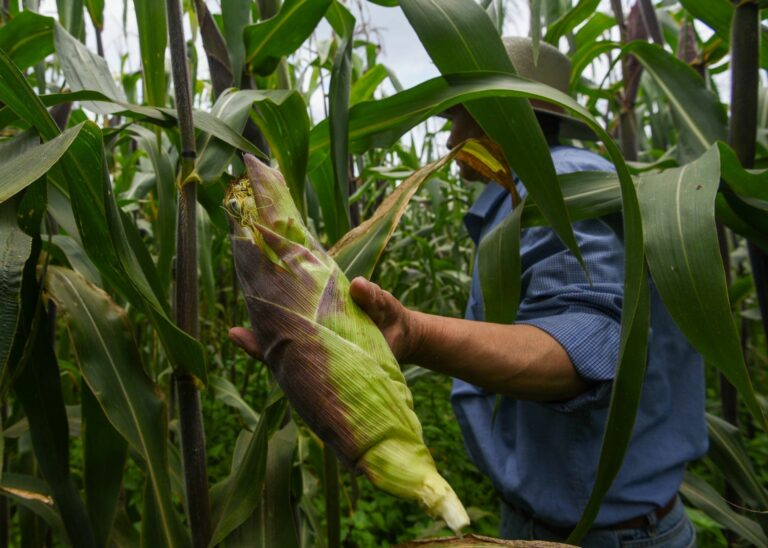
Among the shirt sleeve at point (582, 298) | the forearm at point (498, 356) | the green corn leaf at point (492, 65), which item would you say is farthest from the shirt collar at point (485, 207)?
the green corn leaf at point (492, 65)

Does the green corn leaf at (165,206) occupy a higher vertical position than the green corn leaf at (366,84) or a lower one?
lower

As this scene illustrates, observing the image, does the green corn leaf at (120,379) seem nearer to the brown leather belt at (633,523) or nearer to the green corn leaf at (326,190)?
the green corn leaf at (326,190)

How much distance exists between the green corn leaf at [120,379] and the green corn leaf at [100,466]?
0.05m

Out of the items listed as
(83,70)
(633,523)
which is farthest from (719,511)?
(83,70)

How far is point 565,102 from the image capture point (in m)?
0.45

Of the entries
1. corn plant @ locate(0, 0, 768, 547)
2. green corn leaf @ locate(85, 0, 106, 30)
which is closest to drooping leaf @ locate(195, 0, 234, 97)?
corn plant @ locate(0, 0, 768, 547)

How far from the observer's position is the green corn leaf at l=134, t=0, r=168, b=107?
60 cm

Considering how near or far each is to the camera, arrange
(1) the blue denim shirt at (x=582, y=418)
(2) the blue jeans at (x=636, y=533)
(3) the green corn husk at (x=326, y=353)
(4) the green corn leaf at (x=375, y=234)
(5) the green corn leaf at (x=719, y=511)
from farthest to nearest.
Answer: (5) the green corn leaf at (x=719, y=511) → (2) the blue jeans at (x=636, y=533) → (1) the blue denim shirt at (x=582, y=418) → (4) the green corn leaf at (x=375, y=234) → (3) the green corn husk at (x=326, y=353)

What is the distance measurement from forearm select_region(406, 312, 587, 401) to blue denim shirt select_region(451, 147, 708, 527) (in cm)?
7

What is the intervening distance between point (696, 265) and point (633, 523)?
55 cm

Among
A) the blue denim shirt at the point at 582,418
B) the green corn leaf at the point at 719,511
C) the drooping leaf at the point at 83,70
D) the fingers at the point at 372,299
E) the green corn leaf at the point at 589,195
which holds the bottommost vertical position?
the green corn leaf at the point at 719,511

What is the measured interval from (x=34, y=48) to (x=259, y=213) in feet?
1.81

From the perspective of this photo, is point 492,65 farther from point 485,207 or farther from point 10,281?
point 485,207

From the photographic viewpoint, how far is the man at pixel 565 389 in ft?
2.13
